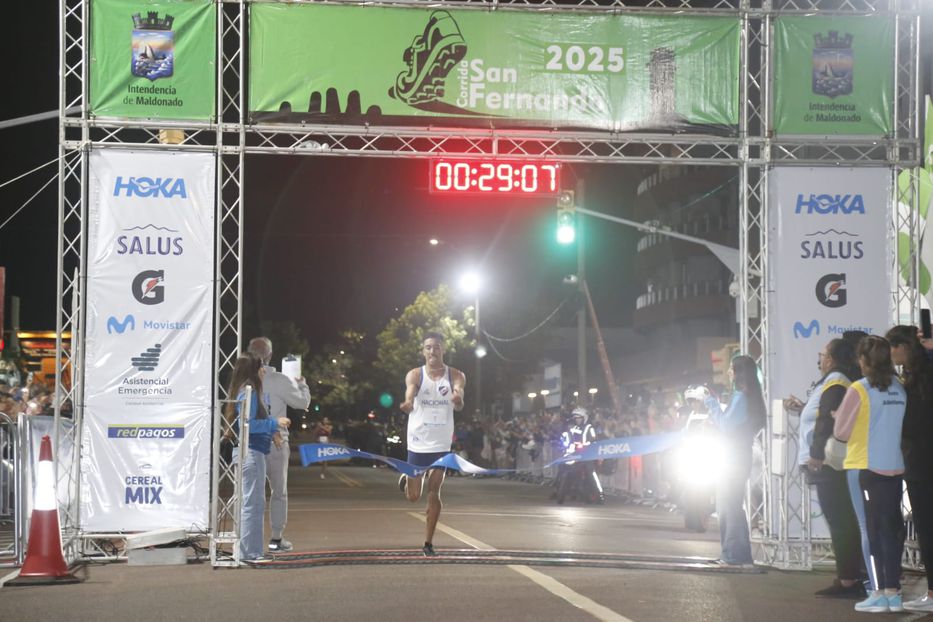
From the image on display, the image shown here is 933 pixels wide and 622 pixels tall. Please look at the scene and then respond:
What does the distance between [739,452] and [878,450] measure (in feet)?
8.60

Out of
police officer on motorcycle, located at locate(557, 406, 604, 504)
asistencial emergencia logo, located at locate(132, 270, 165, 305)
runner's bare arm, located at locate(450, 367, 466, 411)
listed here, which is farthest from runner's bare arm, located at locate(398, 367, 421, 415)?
police officer on motorcycle, located at locate(557, 406, 604, 504)

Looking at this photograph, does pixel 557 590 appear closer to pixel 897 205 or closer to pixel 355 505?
pixel 897 205

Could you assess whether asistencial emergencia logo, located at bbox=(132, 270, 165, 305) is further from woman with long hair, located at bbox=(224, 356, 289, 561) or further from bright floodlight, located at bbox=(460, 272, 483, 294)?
bright floodlight, located at bbox=(460, 272, 483, 294)

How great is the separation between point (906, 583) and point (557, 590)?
3.70 m

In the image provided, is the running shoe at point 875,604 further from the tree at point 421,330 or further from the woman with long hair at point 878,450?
the tree at point 421,330

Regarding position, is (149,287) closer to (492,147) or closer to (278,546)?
(278,546)

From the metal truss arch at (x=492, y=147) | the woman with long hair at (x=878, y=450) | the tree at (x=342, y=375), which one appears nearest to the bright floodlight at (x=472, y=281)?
the tree at (x=342, y=375)

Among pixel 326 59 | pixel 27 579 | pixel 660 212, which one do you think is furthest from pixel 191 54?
pixel 660 212

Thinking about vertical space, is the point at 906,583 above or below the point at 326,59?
below

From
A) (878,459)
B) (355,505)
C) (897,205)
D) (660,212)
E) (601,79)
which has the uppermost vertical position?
(660,212)

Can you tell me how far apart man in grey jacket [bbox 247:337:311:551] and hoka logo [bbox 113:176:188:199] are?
1.67m

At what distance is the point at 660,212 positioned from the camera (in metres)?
74.4

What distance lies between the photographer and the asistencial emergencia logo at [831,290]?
13.7 metres

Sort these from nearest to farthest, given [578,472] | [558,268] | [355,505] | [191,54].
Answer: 1. [191,54]
2. [355,505]
3. [578,472]
4. [558,268]
